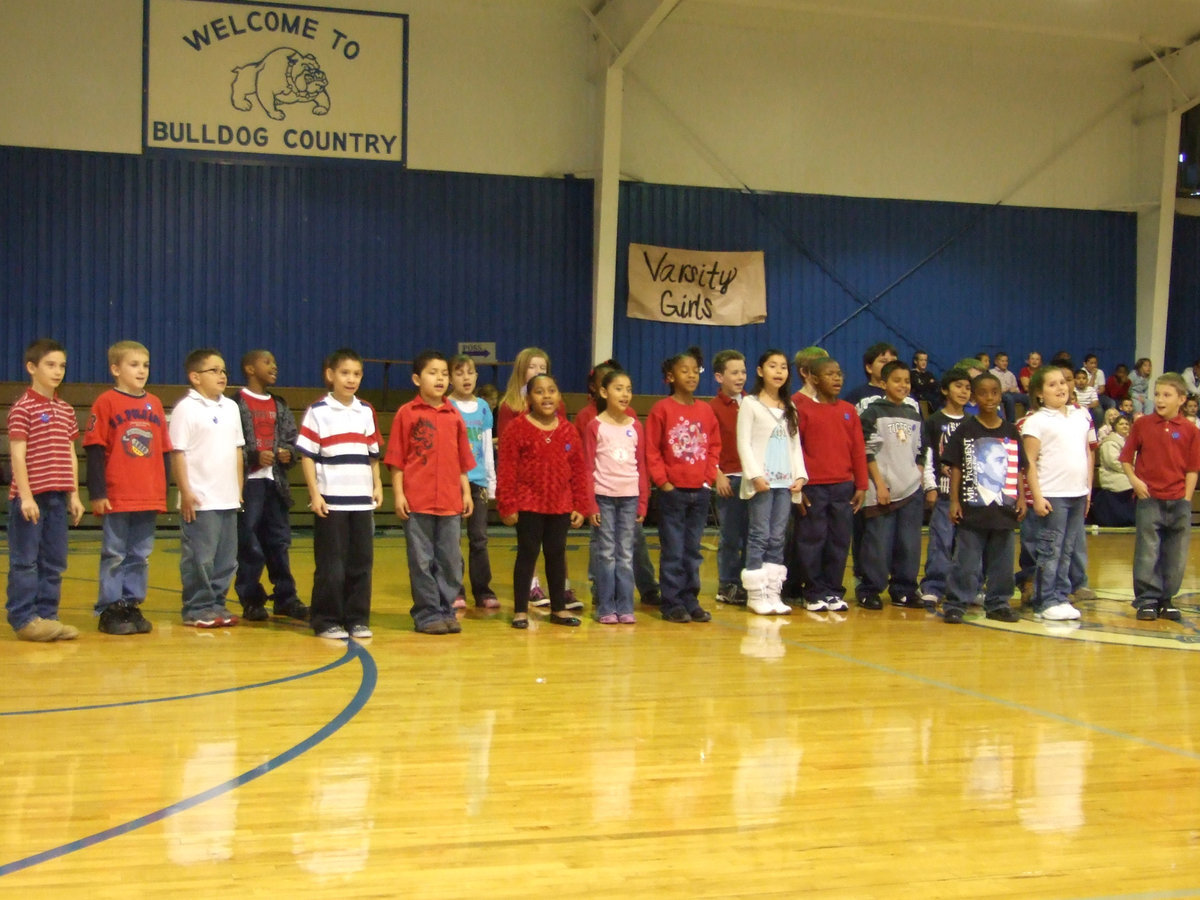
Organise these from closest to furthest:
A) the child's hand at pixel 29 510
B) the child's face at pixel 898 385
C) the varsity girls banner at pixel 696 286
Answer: the child's hand at pixel 29 510, the child's face at pixel 898 385, the varsity girls banner at pixel 696 286

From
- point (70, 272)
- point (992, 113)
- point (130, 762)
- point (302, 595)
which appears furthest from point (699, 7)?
point (130, 762)

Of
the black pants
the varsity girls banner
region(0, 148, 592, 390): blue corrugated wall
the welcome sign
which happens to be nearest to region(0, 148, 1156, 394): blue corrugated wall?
region(0, 148, 592, 390): blue corrugated wall

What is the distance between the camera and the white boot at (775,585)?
6703 millimetres

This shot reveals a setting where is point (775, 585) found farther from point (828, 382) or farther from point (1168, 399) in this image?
point (1168, 399)

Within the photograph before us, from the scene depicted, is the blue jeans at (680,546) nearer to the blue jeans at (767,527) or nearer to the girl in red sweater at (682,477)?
the girl in red sweater at (682,477)

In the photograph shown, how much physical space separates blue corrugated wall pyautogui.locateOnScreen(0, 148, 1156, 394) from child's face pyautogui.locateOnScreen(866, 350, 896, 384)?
6926mm

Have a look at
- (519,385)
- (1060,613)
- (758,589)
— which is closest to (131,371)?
(519,385)

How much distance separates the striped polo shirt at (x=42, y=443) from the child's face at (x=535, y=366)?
2270 millimetres

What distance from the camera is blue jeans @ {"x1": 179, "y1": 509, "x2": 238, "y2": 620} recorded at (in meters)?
5.94

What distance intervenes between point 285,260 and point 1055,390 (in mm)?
8979

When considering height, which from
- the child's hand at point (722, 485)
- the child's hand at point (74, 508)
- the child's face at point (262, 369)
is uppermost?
the child's face at point (262, 369)

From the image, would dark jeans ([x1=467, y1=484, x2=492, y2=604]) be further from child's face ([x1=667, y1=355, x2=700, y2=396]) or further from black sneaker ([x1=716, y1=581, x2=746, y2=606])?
black sneaker ([x1=716, y1=581, x2=746, y2=606])

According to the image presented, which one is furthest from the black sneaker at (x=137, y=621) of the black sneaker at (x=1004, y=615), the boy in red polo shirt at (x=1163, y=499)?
the boy in red polo shirt at (x=1163, y=499)

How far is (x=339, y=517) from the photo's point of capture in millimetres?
5820
